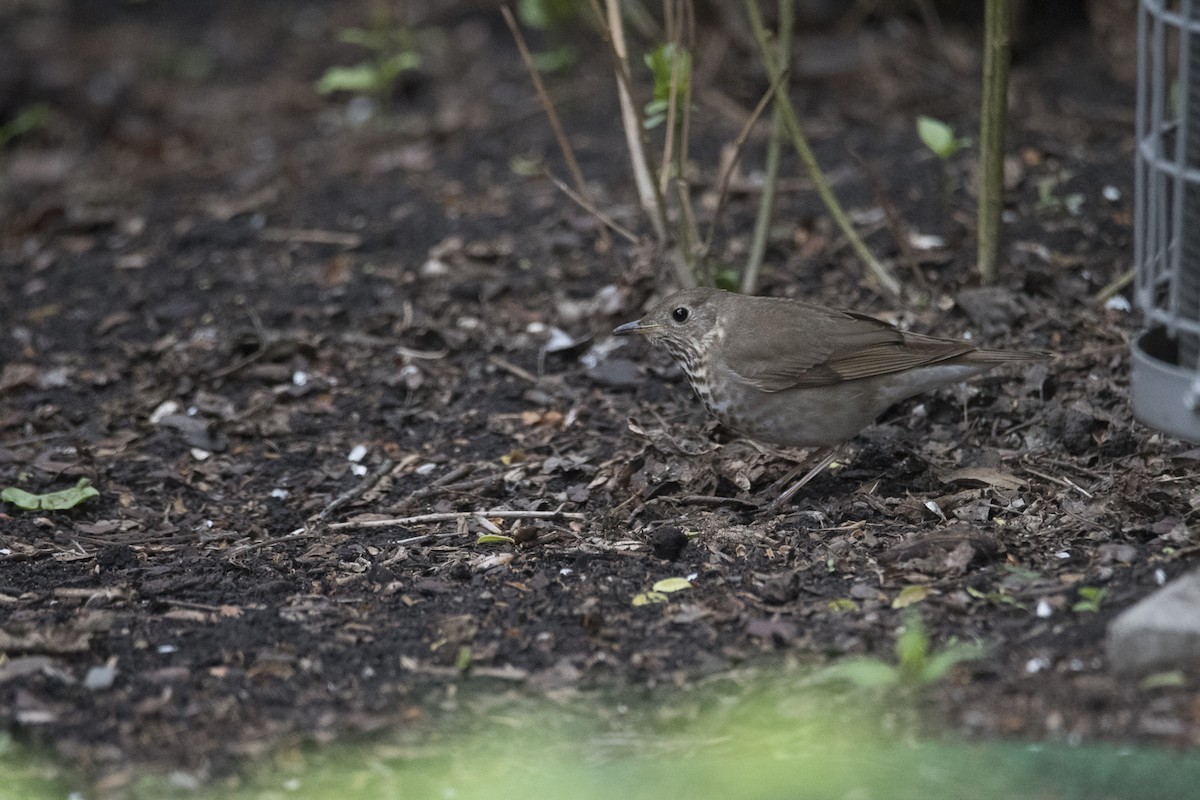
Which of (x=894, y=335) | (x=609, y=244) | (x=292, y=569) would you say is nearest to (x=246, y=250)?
(x=609, y=244)

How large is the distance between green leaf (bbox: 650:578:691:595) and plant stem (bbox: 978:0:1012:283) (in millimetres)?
2371

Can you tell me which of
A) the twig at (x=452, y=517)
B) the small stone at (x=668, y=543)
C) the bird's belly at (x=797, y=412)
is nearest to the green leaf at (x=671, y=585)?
the small stone at (x=668, y=543)

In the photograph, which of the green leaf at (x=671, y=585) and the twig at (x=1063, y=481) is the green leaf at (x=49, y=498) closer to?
the green leaf at (x=671, y=585)

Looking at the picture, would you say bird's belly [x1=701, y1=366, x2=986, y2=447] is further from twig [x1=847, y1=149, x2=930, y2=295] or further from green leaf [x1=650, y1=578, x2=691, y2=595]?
twig [x1=847, y1=149, x2=930, y2=295]

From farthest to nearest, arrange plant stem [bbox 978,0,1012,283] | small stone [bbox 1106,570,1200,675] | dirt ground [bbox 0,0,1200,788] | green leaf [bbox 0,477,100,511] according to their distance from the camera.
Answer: plant stem [bbox 978,0,1012,283], green leaf [bbox 0,477,100,511], dirt ground [bbox 0,0,1200,788], small stone [bbox 1106,570,1200,675]

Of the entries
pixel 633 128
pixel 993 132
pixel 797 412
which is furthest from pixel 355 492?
pixel 993 132

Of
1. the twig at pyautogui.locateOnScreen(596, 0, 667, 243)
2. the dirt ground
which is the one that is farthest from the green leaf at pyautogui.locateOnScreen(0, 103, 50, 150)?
the twig at pyautogui.locateOnScreen(596, 0, 667, 243)

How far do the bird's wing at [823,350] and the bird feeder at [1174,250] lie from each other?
2.91 ft

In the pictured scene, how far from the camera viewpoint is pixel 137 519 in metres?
5.14

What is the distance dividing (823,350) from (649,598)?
53.0 inches

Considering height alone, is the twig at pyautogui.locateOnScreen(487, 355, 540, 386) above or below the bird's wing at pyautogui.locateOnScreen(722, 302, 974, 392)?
below

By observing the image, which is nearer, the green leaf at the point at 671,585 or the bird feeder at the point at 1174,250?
the bird feeder at the point at 1174,250

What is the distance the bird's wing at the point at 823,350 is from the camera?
5.01 meters

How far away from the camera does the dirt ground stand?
387cm
